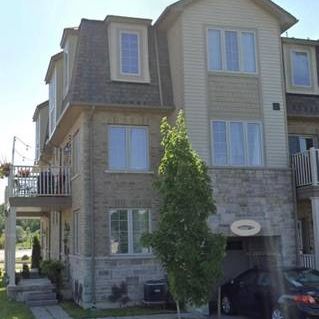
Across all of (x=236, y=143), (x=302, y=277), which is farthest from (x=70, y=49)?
(x=302, y=277)

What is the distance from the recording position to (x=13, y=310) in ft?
57.7

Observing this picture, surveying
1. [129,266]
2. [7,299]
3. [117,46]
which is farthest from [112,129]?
[7,299]

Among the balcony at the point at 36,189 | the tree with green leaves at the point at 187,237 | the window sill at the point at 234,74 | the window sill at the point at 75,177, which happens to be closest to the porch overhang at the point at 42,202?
the balcony at the point at 36,189

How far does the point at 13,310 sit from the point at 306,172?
1084 centimetres

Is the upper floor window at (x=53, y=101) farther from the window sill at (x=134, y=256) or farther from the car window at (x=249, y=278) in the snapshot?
the car window at (x=249, y=278)

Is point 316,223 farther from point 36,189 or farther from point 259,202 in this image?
point 36,189

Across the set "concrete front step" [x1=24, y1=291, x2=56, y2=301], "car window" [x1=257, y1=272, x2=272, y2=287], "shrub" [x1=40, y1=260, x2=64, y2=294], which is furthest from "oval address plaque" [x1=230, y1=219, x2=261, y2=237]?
"shrub" [x1=40, y1=260, x2=64, y2=294]

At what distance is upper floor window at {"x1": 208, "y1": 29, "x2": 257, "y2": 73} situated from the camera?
18.5m

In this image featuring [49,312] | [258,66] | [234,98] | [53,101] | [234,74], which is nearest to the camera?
[49,312]

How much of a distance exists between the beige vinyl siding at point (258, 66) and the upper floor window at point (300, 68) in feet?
6.77

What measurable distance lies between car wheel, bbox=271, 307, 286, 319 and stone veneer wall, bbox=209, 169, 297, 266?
4.10 m

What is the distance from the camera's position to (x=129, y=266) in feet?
57.5

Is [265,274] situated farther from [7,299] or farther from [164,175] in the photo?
[7,299]

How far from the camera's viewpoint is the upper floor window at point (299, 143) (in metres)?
20.4
